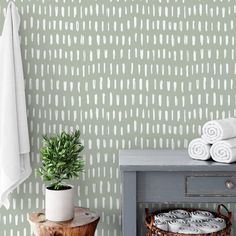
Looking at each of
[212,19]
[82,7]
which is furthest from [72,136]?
[212,19]

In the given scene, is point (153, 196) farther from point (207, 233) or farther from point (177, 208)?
point (177, 208)

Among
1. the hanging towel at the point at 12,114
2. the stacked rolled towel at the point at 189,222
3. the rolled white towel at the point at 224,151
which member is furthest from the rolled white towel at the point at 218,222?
the hanging towel at the point at 12,114

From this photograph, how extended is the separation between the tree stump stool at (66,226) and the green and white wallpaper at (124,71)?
0.30 m

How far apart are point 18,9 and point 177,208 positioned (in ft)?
4.04

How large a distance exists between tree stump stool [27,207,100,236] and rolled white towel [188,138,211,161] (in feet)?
1.68

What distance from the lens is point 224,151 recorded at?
6.77 feet

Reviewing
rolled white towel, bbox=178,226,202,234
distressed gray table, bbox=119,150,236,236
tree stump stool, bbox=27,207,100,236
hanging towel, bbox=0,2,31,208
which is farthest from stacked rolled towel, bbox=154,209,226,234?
hanging towel, bbox=0,2,31,208

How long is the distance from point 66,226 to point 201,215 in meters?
0.63

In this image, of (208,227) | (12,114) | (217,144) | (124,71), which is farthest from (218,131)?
(12,114)

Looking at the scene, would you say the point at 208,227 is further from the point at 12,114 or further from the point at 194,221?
the point at 12,114

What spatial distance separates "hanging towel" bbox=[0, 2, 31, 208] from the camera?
229cm

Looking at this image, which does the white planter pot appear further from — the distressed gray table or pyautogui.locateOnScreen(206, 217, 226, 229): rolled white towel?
A: pyautogui.locateOnScreen(206, 217, 226, 229): rolled white towel

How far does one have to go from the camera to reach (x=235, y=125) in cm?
216

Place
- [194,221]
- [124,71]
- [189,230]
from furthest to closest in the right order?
[124,71] → [194,221] → [189,230]
